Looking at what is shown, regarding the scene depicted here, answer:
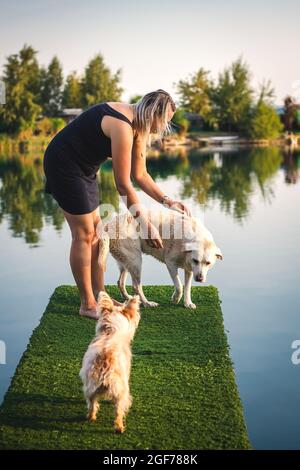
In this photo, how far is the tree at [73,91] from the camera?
6150cm

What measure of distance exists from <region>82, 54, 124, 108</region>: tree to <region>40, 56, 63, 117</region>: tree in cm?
341

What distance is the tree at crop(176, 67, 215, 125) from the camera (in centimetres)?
6091

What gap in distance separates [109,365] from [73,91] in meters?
60.5

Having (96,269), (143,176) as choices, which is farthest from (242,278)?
(143,176)

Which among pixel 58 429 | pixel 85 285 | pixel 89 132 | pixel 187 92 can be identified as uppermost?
pixel 187 92

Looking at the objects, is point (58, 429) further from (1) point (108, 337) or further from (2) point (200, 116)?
(2) point (200, 116)

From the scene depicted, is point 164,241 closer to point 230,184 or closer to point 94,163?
point 94,163

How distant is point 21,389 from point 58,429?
61 cm

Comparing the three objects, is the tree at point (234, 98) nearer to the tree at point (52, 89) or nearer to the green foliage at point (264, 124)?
the green foliage at point (264, 124)

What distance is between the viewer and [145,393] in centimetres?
376

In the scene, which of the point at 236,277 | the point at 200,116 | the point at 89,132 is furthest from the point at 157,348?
the point at 200,116

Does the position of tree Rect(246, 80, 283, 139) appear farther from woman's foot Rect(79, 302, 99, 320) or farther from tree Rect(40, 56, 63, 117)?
woman's foot Rect(79, 302, 99, 320)

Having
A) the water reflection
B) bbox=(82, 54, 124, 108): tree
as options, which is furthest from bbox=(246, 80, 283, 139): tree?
the water reflection

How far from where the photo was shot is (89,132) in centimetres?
459
